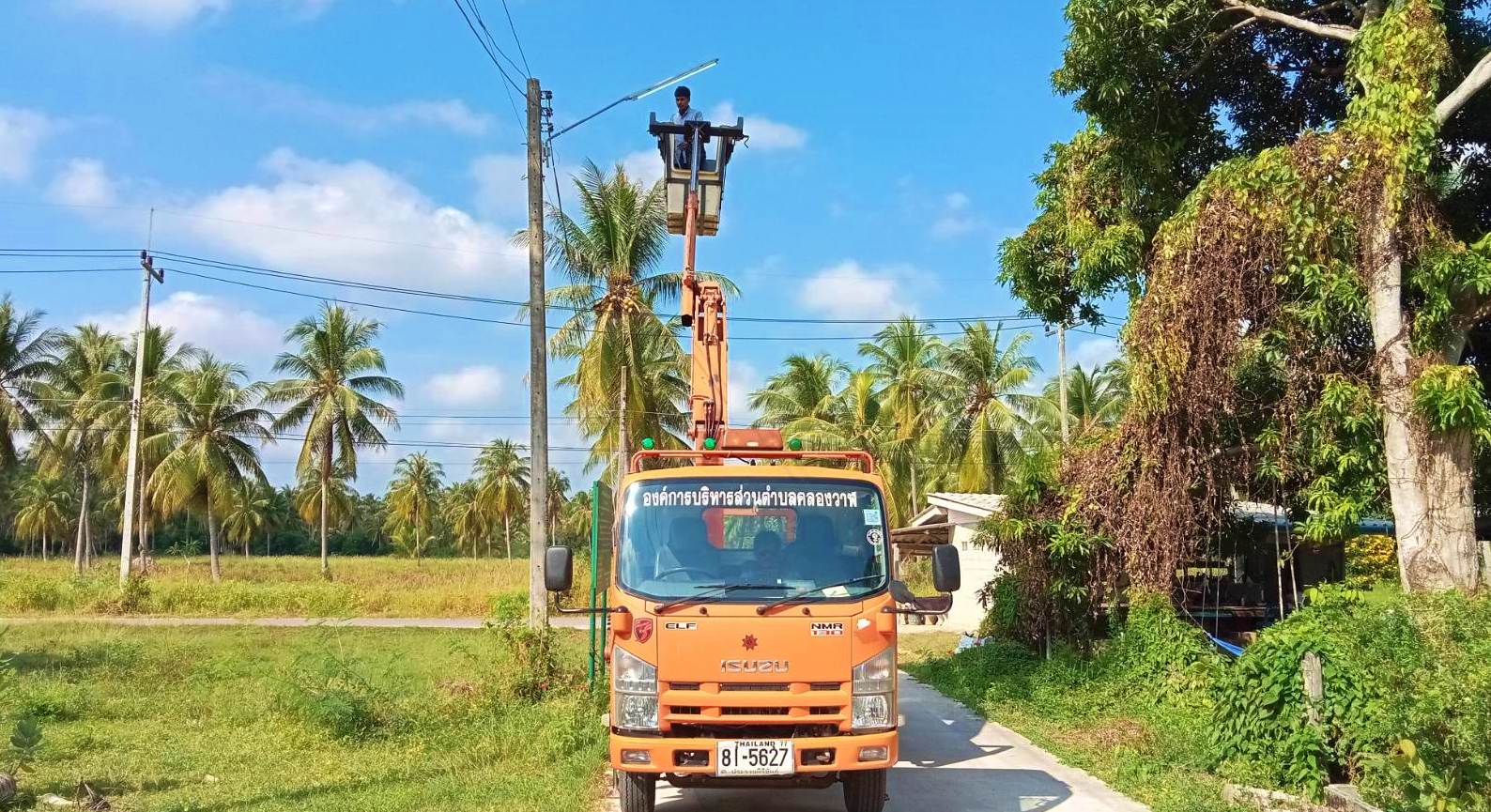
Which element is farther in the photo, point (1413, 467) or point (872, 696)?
point (1413, 467)

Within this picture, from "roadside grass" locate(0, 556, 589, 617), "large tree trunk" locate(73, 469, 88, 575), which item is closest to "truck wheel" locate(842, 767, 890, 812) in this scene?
"roadside grass" locate(0, 556, 589, 617)

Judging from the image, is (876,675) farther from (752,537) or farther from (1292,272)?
(1292,272)

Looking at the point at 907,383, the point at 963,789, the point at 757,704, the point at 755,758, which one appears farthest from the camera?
the point at 907,383

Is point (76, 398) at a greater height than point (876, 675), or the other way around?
point (76, 398)

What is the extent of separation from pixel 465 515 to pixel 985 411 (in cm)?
5019

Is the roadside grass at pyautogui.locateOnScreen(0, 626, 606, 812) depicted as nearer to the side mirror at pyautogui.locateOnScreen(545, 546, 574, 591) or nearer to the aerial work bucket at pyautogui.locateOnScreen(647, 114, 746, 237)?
the side mirror at pyautogui.locateOnScreen(545, 546, 574, 591)

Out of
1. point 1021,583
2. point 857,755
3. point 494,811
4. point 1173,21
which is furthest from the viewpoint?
point 1021,583

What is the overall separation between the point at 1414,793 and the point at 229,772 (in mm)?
8659

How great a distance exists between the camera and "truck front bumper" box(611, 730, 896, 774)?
618 cm

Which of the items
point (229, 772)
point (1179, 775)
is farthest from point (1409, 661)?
point (229, 772)

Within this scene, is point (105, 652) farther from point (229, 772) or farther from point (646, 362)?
point (646, 362)

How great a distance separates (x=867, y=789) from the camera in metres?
6.77

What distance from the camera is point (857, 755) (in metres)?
6.22

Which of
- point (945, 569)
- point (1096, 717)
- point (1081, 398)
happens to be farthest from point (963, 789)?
point (1081, 398)
